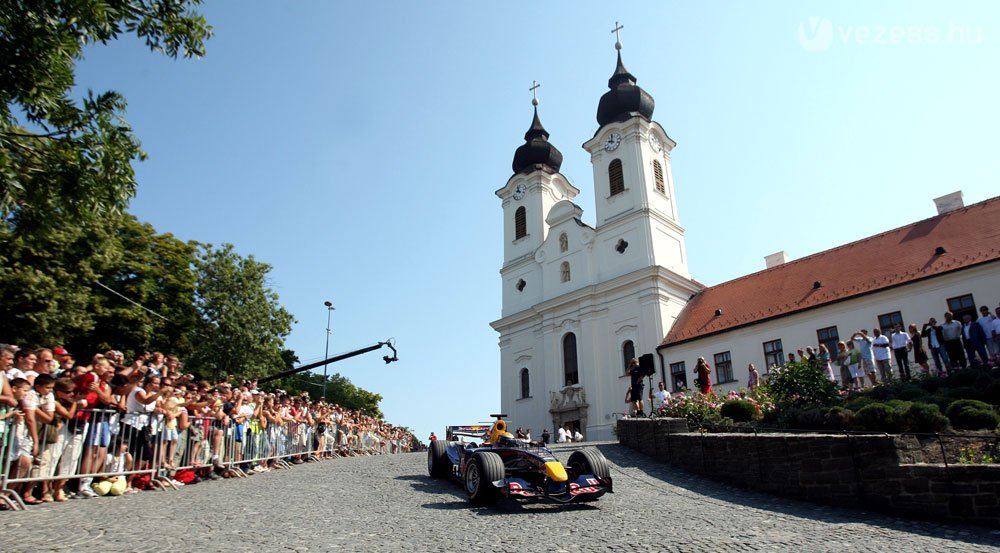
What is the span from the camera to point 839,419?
539 inches

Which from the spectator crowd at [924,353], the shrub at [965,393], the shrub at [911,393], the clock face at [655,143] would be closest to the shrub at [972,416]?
the shrub at [965,393]

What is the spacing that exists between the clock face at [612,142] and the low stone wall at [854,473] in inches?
1120

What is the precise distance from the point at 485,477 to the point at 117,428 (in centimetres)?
566

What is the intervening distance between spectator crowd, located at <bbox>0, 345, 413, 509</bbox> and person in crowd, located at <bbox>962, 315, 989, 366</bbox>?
1743 cm

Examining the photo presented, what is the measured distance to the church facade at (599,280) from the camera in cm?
3578

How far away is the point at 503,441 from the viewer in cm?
1198

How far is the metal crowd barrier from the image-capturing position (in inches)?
329

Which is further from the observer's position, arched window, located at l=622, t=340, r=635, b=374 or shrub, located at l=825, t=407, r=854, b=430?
arched window, located at l=622, t=340, r=635, b=374

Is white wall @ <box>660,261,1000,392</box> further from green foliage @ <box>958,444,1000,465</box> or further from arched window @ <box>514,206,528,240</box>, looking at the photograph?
green foliage @ <box>958,444,1000,465</box>

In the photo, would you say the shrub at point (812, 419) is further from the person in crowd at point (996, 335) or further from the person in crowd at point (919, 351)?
the person in crowd at point (996, 335)

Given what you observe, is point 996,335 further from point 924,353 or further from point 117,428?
point 117,428

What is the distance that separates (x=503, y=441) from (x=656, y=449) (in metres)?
5.56

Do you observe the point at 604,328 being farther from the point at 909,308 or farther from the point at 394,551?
the point at 394,551

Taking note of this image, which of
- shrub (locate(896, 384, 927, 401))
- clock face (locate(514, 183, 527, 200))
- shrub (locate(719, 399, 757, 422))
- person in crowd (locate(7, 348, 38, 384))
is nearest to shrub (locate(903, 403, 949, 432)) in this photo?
shrub (locate(896, 384, 927, 401))
